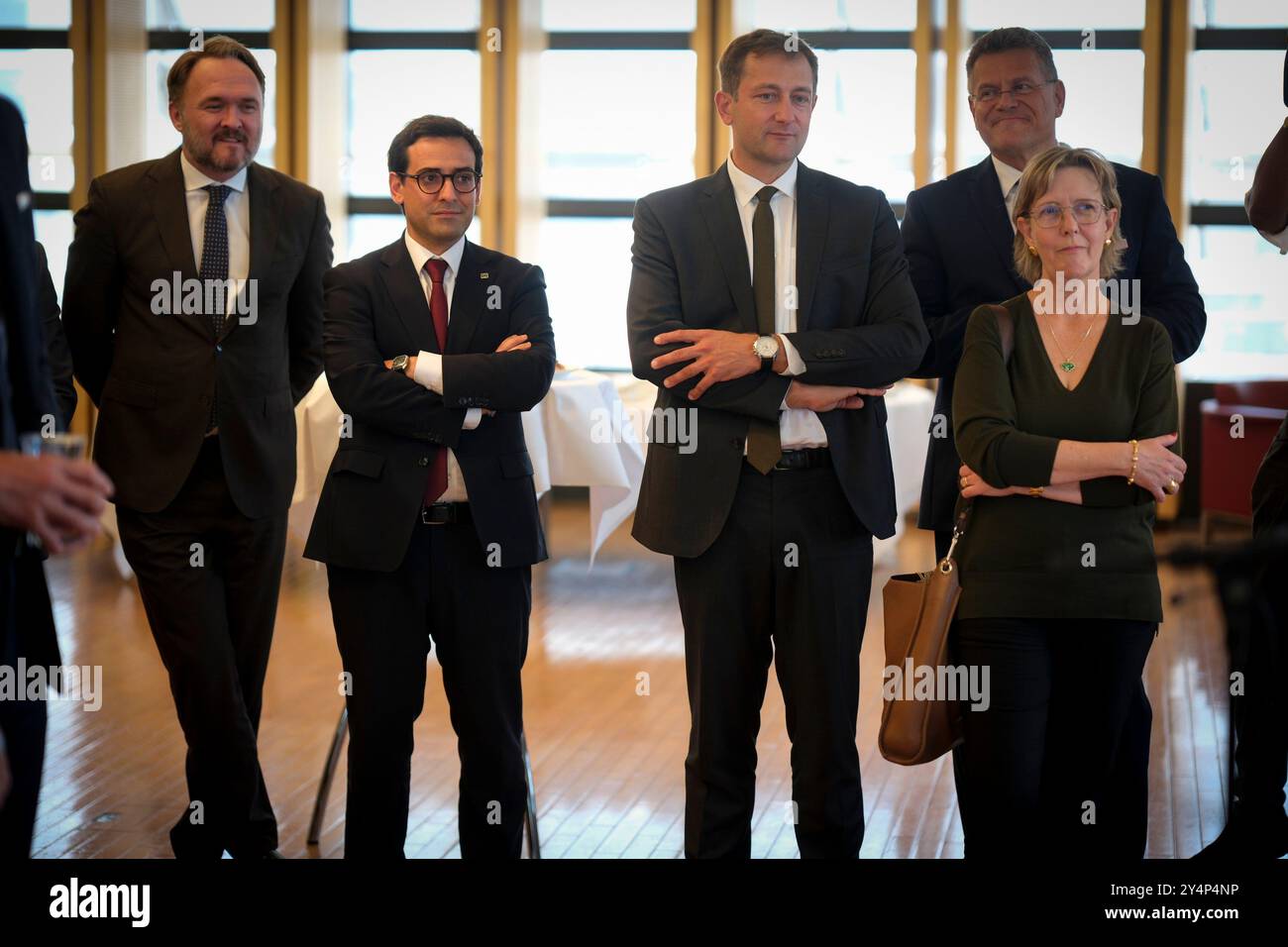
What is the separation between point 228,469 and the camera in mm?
3449

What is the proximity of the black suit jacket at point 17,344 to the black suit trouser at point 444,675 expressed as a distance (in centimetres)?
109

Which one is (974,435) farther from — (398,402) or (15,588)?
(15,588)

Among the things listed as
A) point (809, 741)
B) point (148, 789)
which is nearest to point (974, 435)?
point (809, 741)

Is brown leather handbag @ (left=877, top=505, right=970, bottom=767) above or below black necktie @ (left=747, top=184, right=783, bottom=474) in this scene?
below

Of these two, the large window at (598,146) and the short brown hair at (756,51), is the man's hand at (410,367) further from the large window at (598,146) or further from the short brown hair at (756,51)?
the large window at (598,146)

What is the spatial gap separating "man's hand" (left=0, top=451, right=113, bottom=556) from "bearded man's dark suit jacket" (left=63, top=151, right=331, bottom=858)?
1.59m

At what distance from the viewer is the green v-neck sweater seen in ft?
9.07

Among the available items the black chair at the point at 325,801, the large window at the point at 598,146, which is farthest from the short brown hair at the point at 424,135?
the large window at the point at 598,146

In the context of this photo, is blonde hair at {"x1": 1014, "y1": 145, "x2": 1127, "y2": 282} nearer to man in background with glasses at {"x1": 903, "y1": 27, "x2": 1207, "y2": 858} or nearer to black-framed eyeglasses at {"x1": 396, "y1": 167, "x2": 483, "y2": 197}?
man in background with glasses at {"x1": 903, "y1": 27, "x2": 1207, "y2": 858}

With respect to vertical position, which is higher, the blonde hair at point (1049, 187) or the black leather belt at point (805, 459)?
the blonde hair at point (1049, 187)

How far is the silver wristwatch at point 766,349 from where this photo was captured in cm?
303

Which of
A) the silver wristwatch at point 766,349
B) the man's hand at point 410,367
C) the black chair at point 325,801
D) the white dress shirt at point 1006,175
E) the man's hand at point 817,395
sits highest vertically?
the white dress shirt at point 1006,175

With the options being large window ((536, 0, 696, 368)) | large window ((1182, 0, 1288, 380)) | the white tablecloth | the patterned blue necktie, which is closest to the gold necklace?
the patterned blue necktie
